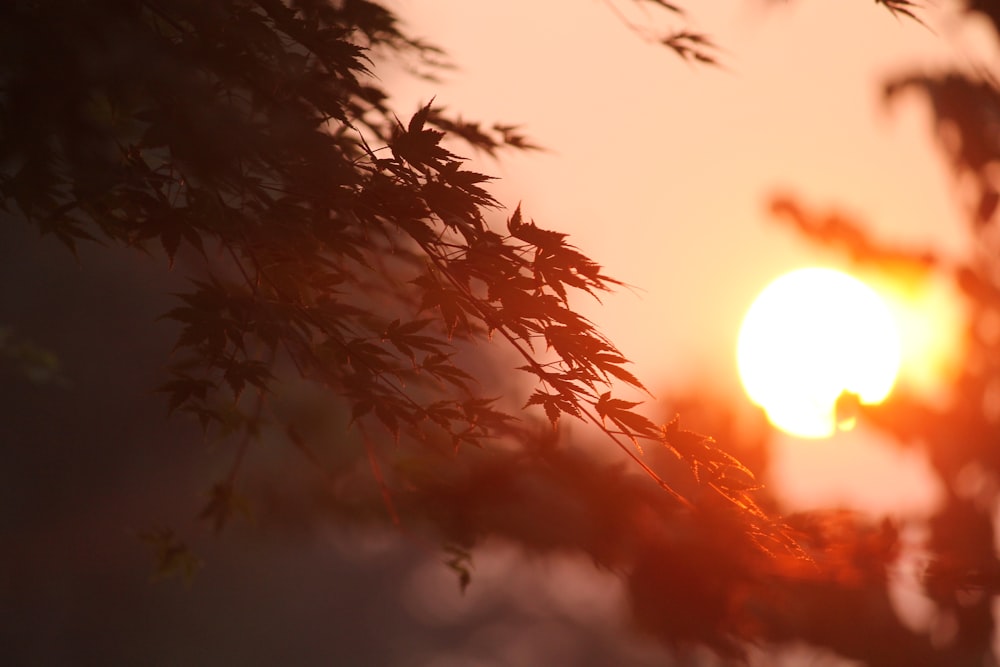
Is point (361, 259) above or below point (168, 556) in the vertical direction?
above

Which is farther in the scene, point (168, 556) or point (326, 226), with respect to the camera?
point (168, 556)

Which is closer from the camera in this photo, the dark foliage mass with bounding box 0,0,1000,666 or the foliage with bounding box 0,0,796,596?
the dark foliage mass with bounding box 0,0,1000,666

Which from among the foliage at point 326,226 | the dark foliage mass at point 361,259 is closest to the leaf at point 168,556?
the dark foliage mass at point 361,259

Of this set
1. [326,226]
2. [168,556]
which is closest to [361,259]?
[326,226]

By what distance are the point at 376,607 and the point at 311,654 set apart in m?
2.30

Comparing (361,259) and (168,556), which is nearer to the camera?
(361,259)

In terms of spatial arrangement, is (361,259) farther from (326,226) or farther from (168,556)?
(168,556)

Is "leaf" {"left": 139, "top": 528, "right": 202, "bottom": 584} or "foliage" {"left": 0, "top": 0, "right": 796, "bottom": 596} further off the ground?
"foliage" {"left": 0, "top": 0, "right": 796, "bottom": 596}

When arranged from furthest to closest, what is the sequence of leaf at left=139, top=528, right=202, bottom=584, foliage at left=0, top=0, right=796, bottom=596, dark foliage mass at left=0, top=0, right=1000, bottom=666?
leaf at left=139, top=528, right=202, bottom=584 < foliage at left=0, top=0, right=796, bottom=596 < dark foliage mass at left=0, top=0, right=1000, bottom=666

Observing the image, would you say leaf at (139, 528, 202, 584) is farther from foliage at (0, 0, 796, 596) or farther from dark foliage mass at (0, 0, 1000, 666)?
foliage at (0, 0, 796, 596)

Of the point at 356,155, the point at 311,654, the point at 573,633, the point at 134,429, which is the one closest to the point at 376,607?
the point at 311,654

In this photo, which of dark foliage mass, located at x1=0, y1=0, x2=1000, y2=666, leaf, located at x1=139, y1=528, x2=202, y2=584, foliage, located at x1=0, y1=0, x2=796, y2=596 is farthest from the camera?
leaf, located at x1=139, y1=528, x2=202, y2=584

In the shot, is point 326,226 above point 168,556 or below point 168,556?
above

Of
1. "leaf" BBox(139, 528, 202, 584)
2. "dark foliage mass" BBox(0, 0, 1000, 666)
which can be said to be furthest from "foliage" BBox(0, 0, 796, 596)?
"leaf" BBox(139, 528, 202, 584)
